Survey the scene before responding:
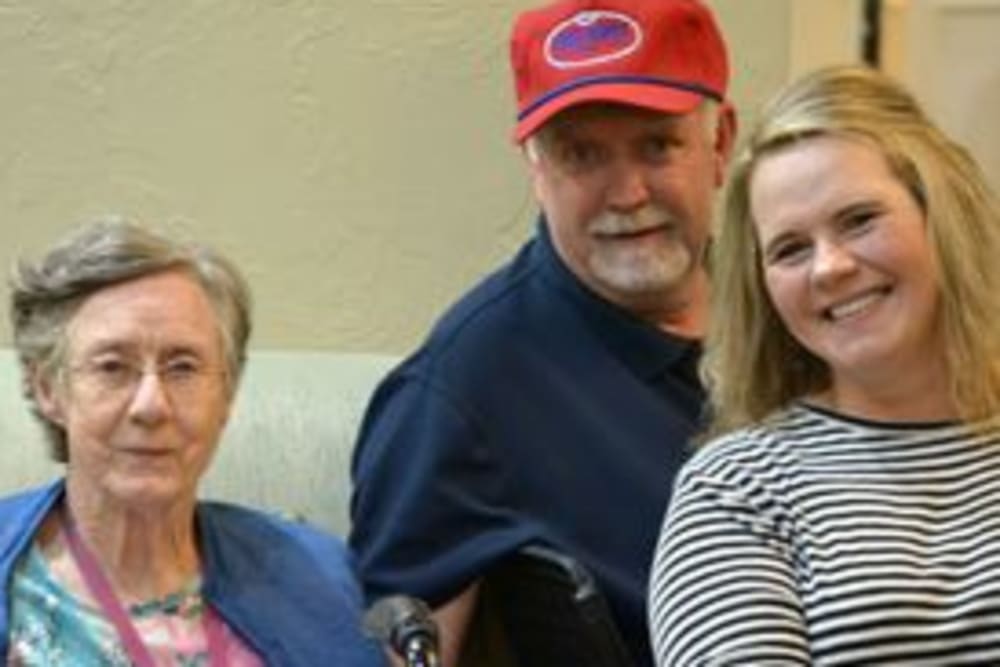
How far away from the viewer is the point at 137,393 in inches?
59.8

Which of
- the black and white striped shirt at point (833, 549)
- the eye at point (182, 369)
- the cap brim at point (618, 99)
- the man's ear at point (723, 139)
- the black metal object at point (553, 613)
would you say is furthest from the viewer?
the man's ear at point (723, 139)

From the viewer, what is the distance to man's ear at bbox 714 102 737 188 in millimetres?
1836

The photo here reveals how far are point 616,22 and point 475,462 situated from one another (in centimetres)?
54

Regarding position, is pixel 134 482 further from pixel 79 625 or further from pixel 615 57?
pixel 615 57

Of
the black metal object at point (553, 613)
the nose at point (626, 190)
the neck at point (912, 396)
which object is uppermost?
the nose at point (626, 190)

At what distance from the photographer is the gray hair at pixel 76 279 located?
154 cm

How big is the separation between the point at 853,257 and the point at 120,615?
79cm

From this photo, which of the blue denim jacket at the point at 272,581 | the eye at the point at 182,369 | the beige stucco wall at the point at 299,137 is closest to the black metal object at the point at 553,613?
the blue denim jacket at the point at 272,581

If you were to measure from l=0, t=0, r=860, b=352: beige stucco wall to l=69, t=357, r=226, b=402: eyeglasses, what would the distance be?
787 mm

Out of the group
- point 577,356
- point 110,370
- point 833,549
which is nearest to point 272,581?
point 110,370

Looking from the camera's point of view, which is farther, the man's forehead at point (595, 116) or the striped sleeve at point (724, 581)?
the man's forehead at point (595, 116)

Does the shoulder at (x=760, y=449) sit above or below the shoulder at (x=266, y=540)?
above

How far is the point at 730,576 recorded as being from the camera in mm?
1269

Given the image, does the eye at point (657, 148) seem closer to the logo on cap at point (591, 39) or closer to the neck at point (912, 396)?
the logo on cap at point (591, 39)
